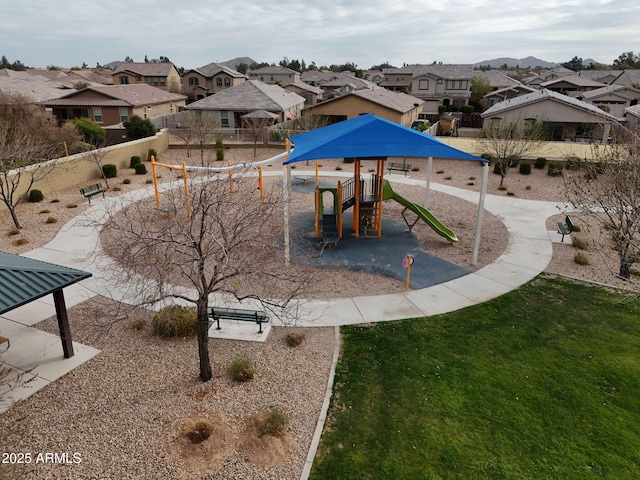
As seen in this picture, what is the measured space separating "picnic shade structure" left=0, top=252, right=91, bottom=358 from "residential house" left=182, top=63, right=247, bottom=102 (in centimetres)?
6591

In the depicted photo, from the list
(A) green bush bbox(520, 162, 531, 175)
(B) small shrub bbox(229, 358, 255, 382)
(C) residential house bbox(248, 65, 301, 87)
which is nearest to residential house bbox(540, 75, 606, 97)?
(C) residential house bbox(248, 65, 301, 87)

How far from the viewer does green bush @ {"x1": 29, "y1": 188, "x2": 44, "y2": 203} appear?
21062 mm

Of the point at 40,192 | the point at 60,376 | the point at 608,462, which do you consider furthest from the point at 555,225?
the point at 40,192

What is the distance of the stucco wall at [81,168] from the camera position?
22.7 metres

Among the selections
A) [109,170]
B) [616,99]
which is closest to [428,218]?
[109,170]

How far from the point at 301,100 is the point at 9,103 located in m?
29.1

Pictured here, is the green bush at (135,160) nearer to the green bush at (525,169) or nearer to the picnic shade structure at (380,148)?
the picnic shade structure at (380,148)

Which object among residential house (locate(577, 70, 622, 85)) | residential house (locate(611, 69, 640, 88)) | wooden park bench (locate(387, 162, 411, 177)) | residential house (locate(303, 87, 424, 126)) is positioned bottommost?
wooden park bench (locate(387, 162, 411, 177))

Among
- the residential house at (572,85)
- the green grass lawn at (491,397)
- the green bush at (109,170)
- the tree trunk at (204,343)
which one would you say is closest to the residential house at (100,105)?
the green bush at (109,170)

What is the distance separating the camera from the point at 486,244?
55.8 ft

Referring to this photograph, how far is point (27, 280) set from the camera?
28.5ft

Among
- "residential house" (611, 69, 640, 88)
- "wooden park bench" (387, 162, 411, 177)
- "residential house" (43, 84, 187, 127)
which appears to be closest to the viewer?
"wooden park bench" (387, 162, 411, 177)

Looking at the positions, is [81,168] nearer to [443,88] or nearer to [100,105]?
[100,105]

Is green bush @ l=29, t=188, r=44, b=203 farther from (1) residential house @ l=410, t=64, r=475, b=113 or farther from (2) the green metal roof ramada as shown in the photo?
(1) residential house @ l=410, t=64, r=475, b=113
